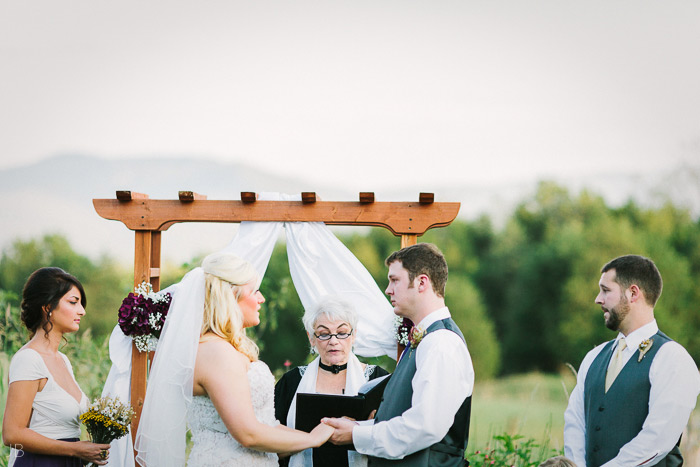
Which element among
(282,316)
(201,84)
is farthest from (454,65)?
(282,316)

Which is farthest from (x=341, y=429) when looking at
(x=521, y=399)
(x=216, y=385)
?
(x=521, y=399)

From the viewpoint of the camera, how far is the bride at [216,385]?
3168 mm

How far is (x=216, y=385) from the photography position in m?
3.15

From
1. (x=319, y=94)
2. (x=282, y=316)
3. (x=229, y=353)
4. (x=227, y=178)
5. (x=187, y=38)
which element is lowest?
(x=282, y=316)

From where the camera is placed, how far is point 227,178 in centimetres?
1817

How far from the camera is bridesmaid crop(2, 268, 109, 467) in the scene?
3684 millimetres

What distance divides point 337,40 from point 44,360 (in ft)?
49.0

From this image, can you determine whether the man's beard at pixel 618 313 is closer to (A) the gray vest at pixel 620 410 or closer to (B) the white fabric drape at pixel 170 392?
(A) the gray vest at pixel 620 410

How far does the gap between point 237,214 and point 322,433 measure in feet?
7.21

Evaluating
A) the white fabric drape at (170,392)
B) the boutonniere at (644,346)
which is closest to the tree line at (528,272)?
the white fabric drape at (170,392)

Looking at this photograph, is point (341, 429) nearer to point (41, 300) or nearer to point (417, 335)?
point (417, 335)

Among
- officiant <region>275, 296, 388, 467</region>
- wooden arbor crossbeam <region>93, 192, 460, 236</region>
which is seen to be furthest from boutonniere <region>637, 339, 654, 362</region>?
wooden arbor crossbeam <region>93, 192, 460, 236</region>

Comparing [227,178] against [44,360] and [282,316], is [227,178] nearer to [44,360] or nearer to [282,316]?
[282,316]

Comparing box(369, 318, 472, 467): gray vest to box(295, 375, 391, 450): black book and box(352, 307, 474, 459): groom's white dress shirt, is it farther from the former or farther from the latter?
box(295, 375, 391, 450): black book
